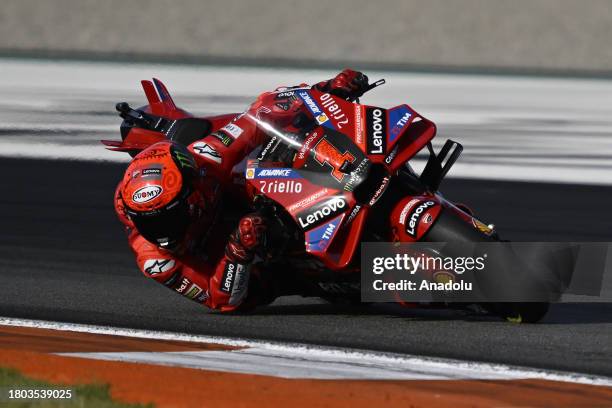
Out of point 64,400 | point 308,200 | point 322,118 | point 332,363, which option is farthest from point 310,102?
point 64,400

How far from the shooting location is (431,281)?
6660mm

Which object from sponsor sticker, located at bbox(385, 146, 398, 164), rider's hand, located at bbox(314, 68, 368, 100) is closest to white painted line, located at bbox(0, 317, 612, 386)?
sponsor sticker, located at bbox(385, 146, 398, 164)

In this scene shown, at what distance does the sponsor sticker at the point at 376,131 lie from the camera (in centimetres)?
673

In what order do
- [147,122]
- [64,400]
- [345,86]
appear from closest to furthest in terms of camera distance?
[64,400]
[345,86]
[147,122]

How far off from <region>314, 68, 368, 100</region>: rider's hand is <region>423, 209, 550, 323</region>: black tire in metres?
1.02

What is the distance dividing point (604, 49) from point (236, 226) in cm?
2576

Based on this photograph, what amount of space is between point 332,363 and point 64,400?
139 cm

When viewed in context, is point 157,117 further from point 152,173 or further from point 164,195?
point 164,195

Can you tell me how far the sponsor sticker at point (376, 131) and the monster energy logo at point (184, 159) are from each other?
97 cm

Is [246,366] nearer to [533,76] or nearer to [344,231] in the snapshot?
[344,231]

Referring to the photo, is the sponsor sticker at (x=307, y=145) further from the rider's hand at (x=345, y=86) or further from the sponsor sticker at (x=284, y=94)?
the rider's hand at (x=345, y=86)

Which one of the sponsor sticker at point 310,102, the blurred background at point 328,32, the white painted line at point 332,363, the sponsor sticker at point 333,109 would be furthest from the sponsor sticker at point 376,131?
the blurred background at point 328,32

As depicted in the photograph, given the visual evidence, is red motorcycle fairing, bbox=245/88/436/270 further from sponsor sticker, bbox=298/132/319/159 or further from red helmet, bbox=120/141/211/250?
red helmet, bbox=120/141/211/250

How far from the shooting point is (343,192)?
670cm
